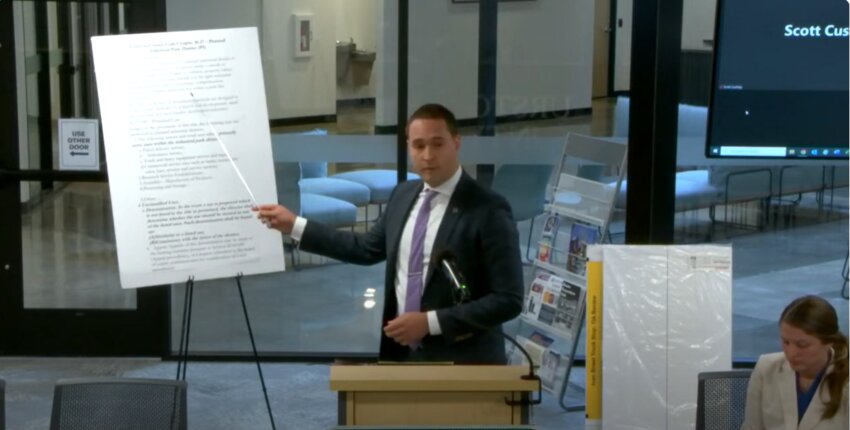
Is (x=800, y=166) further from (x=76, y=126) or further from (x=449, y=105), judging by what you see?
(x=76, y=126)

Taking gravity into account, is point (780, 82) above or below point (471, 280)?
above

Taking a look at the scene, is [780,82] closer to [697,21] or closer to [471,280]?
[697,21]

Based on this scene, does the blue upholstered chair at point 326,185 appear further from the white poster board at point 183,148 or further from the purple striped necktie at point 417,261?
the purple striped necktie at point 417,261

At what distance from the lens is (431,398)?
3582mm

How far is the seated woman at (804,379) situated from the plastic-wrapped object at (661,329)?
1372 millimetres

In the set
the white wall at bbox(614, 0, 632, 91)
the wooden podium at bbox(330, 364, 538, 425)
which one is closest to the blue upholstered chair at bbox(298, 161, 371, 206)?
the white wall at bbox(614, 0, 632, 91)

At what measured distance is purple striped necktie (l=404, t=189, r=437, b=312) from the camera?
14.8ft

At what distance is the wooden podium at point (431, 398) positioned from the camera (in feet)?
11.7

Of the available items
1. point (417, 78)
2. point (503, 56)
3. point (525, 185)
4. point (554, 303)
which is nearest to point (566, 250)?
point (554, 303)

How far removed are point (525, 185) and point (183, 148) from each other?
2748mm

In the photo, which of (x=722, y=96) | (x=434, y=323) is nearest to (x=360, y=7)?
(x=722, y=96)

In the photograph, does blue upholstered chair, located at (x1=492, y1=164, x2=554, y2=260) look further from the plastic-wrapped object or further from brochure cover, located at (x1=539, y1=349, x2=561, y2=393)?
the plastic-wrapped object

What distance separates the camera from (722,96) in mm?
6062

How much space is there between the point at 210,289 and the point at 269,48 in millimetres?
1396
